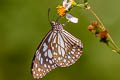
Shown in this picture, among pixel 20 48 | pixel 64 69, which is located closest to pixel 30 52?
pixel 20 48

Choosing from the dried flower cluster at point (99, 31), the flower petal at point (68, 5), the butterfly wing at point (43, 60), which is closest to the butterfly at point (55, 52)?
the butterfly wing at point (43, 60)

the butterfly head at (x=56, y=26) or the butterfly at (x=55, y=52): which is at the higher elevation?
the butterfly head at (x=56, y=26)

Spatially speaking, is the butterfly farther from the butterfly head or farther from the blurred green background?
the blurred green background

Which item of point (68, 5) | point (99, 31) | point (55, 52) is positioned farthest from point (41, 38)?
point (99, 31)

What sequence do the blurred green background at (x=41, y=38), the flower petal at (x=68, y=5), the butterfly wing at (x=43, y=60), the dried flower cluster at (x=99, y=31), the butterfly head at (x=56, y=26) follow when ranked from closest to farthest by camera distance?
the dried flower cluster at (x=99, y=31)
the flower petal at (x=68, y=5)
the butterfly wing at (x=43, y=60)
the butterfly head at (x=56, y=26)
the blurred green background at (x=41, y=38)

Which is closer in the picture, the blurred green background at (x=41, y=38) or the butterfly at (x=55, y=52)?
the butterfly at (x=55, y=52)

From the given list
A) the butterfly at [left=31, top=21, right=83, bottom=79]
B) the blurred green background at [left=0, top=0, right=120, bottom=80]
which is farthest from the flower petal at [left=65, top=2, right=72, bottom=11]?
the blurred green background at [left=0, top=0, right=120, bottom=80]

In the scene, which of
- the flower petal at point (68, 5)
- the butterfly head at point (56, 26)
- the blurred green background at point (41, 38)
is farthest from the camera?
the blurred green background at point (41, 38)

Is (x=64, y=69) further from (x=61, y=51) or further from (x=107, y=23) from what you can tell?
(x=61, y=51)

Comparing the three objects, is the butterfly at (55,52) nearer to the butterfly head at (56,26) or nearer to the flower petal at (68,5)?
the butterfly head at (56,26)
